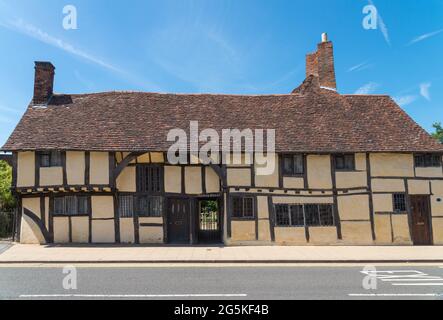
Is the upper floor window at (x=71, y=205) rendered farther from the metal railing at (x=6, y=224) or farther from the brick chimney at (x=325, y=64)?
the brick chimney at (x=325, y=64)

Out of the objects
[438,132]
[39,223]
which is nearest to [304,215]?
[39,223]

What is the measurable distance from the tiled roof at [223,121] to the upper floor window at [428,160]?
448mm

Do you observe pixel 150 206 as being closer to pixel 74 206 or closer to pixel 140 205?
pixel 140 205

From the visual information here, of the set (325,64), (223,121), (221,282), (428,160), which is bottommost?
(221,282)

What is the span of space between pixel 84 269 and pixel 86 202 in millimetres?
5782

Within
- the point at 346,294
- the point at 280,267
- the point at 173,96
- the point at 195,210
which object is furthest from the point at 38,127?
the point at 346,294

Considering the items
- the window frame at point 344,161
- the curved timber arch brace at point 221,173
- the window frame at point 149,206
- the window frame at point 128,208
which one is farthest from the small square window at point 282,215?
the window frame at point 128,208

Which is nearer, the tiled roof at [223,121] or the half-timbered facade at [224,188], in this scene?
the half-timbered facade at [224,188]

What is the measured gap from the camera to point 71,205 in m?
14.9

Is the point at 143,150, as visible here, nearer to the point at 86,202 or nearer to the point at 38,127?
the point at 86,202

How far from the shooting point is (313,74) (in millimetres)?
19719

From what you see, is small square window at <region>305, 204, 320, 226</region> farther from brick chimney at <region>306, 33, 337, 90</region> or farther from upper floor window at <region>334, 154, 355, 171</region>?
brick chimney at <region>306, 33, 337, 90</region>

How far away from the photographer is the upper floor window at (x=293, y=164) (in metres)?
15.2

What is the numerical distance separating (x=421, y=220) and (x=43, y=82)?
1931 cm
